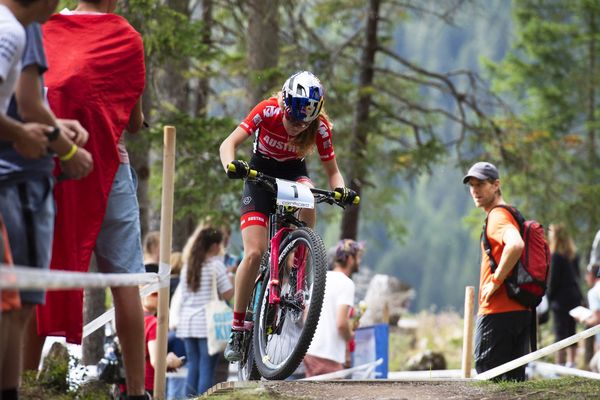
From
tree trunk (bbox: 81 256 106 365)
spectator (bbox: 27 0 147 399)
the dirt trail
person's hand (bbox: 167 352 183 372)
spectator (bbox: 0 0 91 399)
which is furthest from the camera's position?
tree trunk (bbox: 81 256 106 365)

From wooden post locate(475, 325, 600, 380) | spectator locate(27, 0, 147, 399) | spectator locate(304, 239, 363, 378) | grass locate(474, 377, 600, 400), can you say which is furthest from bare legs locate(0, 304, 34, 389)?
spectator locate(304, 239, 363, 378)

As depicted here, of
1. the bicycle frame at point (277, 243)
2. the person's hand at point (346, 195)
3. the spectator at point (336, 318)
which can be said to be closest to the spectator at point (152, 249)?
the spectator at point (336, 318)

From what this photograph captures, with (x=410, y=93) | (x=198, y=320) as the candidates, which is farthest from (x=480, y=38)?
(x=198, y=320)

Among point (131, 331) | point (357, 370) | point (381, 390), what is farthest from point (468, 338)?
point (131, 331)

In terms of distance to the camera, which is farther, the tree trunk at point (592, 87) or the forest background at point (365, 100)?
the tree trunk at point (592, 87)

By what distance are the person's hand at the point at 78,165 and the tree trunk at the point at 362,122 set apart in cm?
1160

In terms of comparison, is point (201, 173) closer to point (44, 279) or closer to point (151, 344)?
point (151, 344)

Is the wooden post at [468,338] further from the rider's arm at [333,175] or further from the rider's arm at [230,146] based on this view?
the rider's arm at [230,146]

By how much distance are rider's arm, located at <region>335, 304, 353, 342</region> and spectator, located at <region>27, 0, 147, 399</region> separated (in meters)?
4.42

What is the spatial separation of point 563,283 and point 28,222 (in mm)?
10856

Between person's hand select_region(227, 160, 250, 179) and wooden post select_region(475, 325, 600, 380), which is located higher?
person's hand select_region(227, 160, 250, 179)

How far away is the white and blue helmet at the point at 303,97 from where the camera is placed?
6.68 metres

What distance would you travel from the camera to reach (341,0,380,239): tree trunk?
53.0ft

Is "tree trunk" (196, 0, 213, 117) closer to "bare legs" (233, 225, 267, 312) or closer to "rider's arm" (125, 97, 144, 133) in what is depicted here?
"bare legs" (233, 225, 267, 312)
